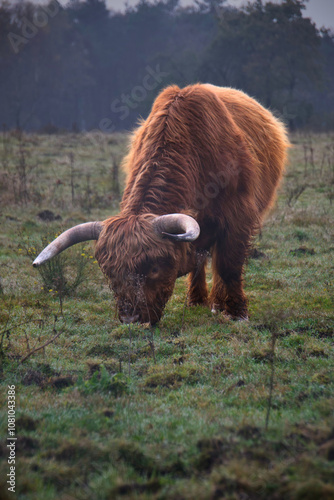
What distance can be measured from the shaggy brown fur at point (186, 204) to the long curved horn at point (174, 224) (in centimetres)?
7

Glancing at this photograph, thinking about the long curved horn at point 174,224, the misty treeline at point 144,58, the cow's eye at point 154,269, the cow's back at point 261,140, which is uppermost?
the misty treeline at point 144,58

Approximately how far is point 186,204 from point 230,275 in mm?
1100

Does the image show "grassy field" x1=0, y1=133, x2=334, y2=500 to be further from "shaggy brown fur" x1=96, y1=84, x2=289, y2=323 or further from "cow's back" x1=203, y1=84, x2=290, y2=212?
"cow's back" x1=203, y1=84, x2=290, y2=212

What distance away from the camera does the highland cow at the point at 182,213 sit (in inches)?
159

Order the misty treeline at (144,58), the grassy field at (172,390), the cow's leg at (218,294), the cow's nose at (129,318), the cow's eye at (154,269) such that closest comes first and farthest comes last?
the grassy field at (172,390) → the cow's nose at (129,318) → the cow's eye at (154,269) → the cow's leg at (218,294) → the misty treeline at (144,58)

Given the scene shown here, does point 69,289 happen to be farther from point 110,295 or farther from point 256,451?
point 256,451

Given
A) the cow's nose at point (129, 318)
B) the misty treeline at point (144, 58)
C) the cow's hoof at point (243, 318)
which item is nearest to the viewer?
the cow's nose at point (129, 318)

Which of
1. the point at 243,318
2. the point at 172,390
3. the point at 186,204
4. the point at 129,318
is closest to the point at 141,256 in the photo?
the point at 129,318

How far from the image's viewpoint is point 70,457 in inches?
93.1

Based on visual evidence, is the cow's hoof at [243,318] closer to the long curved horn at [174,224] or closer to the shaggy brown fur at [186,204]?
the shaggy brown fur at [186,204]

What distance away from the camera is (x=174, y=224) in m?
4.04

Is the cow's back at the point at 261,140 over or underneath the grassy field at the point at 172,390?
over

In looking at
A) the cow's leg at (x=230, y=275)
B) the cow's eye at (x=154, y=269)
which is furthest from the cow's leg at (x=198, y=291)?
the cow's eye at (x=154, y=269)

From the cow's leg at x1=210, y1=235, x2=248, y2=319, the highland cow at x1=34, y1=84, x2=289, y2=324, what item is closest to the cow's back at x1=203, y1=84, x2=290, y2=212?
the highland cow at x1=34, y1=84, x2=289, y2=324
